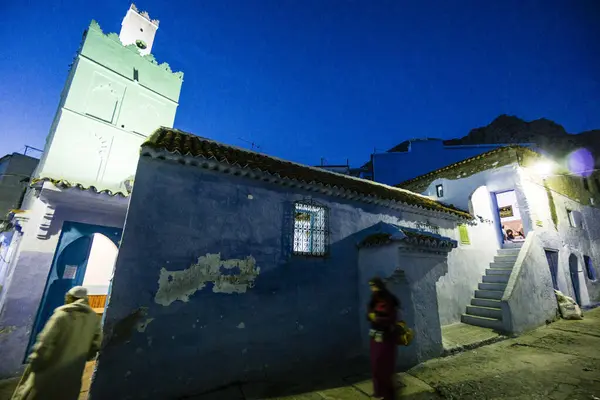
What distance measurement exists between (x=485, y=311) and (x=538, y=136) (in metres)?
31.9

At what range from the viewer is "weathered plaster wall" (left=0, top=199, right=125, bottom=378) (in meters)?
6.22

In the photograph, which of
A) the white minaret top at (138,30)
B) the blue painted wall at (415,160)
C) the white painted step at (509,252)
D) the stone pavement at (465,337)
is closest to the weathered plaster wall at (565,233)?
the white painted step at (509,252)

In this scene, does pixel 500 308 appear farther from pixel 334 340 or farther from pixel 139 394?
pixel 139 394

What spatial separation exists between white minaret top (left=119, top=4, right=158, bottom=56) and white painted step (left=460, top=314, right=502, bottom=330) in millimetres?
18056

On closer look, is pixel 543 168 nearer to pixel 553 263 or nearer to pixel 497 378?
pixel 553 263

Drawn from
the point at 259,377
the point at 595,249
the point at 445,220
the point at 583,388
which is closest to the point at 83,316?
the point at 259,377

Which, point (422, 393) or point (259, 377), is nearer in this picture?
point (422, 393)

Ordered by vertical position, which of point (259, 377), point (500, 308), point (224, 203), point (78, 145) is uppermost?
point (78, 145)

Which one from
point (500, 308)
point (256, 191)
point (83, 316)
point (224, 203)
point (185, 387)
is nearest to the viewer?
point (83, 316)

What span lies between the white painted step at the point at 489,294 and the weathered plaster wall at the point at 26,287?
1538 cm

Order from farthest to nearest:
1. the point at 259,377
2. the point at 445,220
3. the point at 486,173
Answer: the point at 486,173 → the point at 445,220 → the point at 259,377

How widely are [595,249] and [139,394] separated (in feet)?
77.1

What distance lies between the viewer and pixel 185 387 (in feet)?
16.0

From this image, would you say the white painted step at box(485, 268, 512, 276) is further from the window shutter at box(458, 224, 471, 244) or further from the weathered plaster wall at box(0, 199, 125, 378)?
the weathered plaster wall at box(0, 199, 125, 378)
